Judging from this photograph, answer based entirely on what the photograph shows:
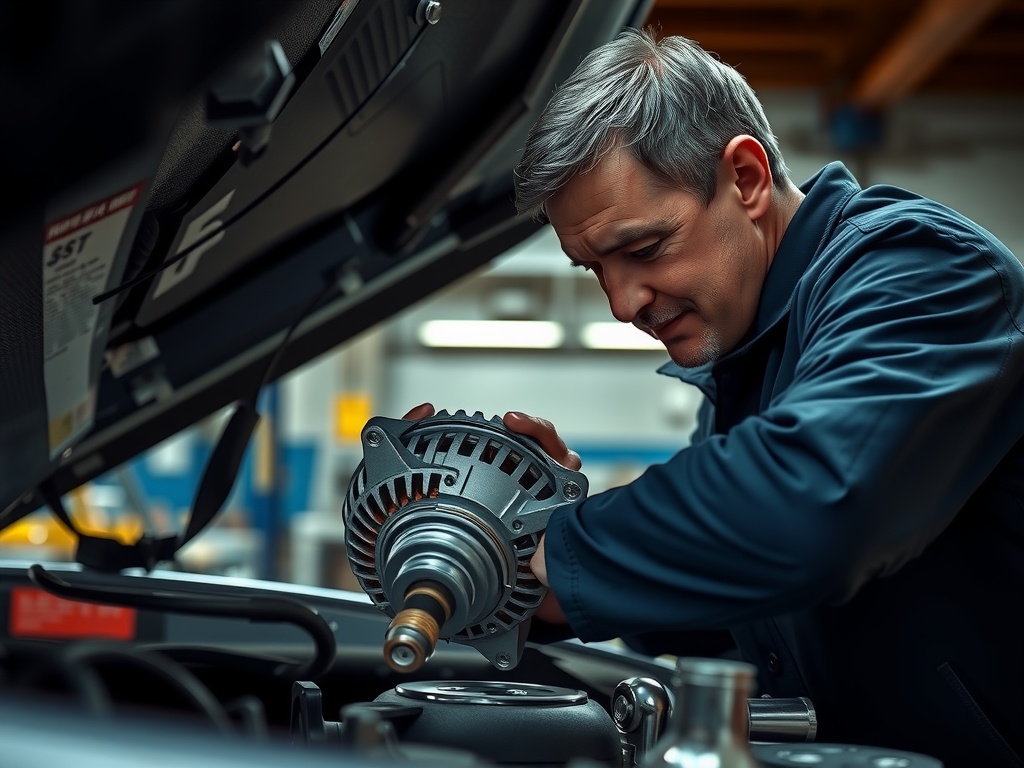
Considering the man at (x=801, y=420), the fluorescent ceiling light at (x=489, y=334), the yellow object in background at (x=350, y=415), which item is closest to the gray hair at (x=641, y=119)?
the man at (x=801, y=420)

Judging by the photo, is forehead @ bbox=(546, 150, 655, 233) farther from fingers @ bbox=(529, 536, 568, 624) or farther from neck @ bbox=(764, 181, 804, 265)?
fingers @ bbox=(529, 536, 568, 624)

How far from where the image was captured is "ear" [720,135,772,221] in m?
1.23

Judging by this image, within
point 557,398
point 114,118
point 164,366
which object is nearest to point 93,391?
point 164,366

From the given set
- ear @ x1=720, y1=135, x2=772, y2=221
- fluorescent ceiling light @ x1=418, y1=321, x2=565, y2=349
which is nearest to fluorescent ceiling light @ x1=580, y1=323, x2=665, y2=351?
fluorescent ceiling light @ x1=418, y1=321, x2=565, y2=349

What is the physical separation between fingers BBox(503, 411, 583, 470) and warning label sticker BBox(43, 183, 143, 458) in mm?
363

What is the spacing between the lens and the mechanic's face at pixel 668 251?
1157 millimetres

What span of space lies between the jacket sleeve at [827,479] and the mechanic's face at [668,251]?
0.23 metres

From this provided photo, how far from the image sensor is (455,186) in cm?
139

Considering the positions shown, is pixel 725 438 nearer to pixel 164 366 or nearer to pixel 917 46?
pixel 164 366

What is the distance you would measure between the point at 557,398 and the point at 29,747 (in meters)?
8.19

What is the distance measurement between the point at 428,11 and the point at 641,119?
0.83ft

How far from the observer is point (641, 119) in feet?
3.83

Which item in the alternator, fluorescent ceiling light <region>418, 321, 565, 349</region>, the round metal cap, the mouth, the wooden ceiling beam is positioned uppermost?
the wooden ceiling beam

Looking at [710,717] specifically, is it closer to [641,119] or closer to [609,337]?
[641,119]
